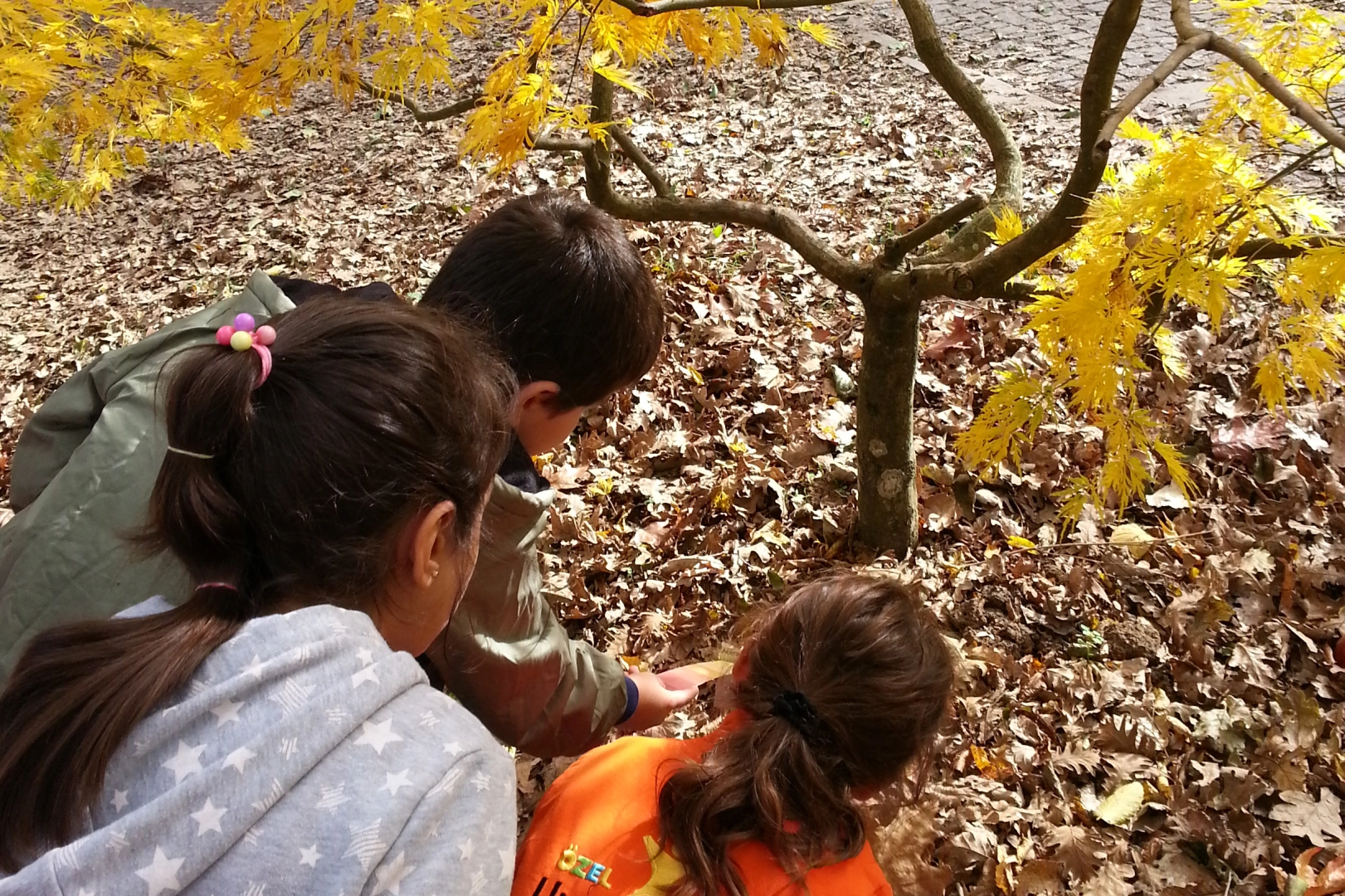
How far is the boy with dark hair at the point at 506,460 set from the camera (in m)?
1.35

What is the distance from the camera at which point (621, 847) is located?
52.3 inches

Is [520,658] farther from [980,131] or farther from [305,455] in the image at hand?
[980,131]

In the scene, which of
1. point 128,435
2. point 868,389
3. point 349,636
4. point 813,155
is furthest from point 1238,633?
point 813,155

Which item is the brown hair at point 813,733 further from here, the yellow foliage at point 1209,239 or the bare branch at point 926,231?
the bare branch at point 926,231

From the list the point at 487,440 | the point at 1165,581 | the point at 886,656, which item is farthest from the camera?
the point at 1165,581

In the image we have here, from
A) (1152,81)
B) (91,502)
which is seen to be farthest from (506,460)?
(1152,81)

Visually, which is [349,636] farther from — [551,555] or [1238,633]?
[1238,633]

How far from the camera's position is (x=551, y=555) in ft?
10.0

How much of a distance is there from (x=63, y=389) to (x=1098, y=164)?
2.04 m

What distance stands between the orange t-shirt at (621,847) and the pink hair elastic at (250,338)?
91 centimetres

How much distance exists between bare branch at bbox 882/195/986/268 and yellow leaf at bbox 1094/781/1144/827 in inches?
59.6

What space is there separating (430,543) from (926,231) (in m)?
1.66

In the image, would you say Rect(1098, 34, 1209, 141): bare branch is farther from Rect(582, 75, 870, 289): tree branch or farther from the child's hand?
the child's hand

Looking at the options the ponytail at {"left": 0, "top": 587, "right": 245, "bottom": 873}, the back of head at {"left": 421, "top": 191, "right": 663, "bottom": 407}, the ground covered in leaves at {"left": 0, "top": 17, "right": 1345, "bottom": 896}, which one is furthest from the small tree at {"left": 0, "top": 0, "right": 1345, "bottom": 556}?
the ponytail at {"left": 0, "top": 587, "right": 245, "bottom": 873}
